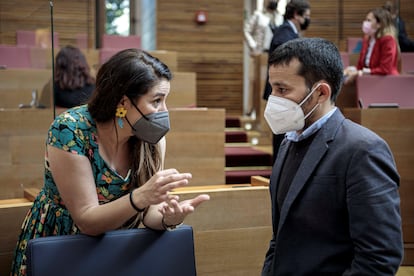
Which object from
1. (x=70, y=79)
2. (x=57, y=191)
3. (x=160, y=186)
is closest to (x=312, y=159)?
(x=160, y=186)

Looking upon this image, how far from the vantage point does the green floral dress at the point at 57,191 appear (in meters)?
1.91

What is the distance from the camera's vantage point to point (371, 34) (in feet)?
16.6

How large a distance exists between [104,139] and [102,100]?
4.8 inches

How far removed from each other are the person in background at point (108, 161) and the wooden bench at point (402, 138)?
2.34 metres

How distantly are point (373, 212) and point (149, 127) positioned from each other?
0.75m

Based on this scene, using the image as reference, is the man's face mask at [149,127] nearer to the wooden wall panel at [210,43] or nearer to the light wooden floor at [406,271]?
the light wooden floor at [406,271]

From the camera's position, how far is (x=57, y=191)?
6.42 feet

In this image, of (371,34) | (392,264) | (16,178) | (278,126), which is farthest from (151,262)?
(371,34)

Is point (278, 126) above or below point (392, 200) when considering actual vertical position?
above

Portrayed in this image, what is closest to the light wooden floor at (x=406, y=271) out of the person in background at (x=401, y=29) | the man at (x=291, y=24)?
the man at (x=291, y=24)

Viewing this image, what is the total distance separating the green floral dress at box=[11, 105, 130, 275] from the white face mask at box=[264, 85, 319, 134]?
54 cm

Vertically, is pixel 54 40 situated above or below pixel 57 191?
above

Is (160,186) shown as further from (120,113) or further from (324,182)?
(324,182)

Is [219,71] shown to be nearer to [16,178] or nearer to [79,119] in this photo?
[16,178]
